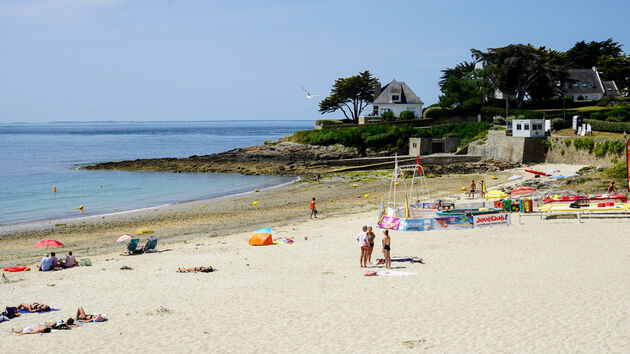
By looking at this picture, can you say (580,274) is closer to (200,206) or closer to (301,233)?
(301,233)

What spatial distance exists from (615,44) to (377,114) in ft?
137

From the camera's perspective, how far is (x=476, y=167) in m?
47.3

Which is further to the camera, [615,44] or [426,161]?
[615,44]

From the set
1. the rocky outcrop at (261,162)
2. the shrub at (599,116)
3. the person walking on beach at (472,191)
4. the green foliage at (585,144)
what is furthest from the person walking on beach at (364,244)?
the shrub at (599,116)

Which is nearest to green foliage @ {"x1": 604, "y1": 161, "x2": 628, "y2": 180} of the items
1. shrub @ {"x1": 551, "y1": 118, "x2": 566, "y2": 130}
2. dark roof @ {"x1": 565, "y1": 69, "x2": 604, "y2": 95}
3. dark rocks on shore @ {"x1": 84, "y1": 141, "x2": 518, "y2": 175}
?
dark rocks on shore @ {"x1": 84, "y1": 141, "x2": 518, "y2": 175}

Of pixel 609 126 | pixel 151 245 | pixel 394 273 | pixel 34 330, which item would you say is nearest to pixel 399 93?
pixel 609 126

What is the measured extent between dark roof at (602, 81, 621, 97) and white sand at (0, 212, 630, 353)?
57929mm

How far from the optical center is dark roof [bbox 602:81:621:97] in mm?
73312

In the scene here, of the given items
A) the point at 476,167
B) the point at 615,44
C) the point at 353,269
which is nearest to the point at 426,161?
the point at 476,167

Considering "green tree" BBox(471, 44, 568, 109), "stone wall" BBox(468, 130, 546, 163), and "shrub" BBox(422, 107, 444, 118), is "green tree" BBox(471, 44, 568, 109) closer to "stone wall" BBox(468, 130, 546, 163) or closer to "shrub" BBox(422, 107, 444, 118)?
"shrub" BBox(422, 107, 444, 118)

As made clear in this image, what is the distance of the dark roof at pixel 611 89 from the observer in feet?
241

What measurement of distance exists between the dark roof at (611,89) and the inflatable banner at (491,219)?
57.6 m

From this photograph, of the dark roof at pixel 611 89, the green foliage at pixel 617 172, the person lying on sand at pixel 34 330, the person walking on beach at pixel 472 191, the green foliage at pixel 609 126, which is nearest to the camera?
the person lying on sand at pixel 34 330

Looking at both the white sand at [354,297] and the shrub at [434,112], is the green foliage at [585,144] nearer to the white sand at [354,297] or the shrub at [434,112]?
the white sand at [354,297]
